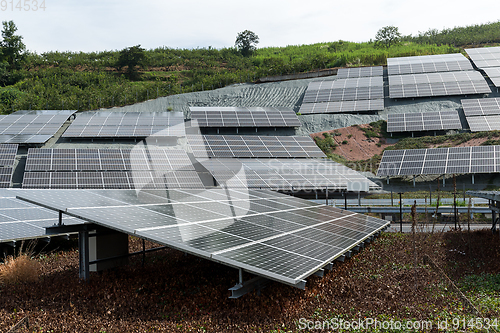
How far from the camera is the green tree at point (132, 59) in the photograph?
83.8m

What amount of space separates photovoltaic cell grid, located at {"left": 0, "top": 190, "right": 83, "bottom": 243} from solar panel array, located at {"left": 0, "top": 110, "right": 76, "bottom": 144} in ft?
74.8

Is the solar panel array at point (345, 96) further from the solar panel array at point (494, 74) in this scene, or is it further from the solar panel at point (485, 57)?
the solar panel at point (485, 57)

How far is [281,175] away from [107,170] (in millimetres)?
15391

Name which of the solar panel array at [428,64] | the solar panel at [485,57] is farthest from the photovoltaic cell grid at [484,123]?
the solar panel at [485,57]

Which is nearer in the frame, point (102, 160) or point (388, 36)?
point (102, 160)

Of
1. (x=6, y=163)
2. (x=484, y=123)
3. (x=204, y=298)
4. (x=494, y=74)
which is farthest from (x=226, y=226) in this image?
(x=494, y=74)

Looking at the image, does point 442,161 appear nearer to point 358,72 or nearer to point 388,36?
point 358,72

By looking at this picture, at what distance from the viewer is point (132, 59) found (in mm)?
83812

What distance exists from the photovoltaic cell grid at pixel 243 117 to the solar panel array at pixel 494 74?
30.7m

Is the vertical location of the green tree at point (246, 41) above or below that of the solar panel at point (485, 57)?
above

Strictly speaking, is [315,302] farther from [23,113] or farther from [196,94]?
[196,94]

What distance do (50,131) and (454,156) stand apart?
1720 inches

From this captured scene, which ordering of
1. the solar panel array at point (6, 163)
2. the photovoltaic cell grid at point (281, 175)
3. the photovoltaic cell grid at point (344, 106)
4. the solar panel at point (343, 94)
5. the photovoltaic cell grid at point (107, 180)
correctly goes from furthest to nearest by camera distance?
the solar panel at point (343, 94), the photovoltaic cell grid at point (344, 106), the photovoltaic cell grid at point (281, 175), the solar panel array at point (6, 163), the photovoltaic cell grid at point (107, 180)

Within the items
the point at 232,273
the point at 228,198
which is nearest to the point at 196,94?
the point at 228,198
